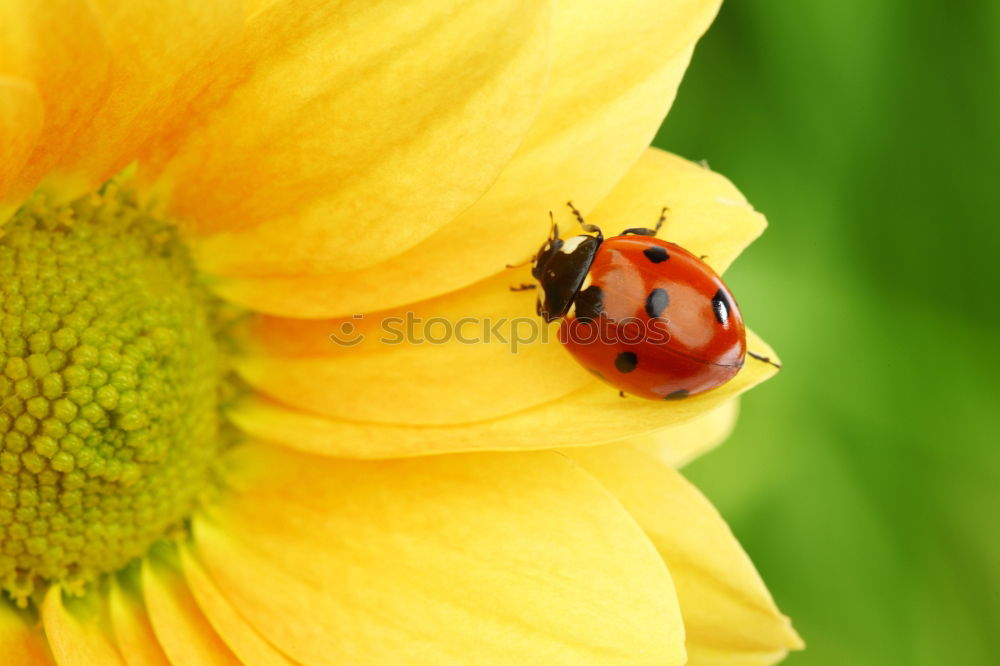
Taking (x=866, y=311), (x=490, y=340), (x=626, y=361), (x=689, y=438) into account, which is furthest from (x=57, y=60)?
(x=866, y=311)

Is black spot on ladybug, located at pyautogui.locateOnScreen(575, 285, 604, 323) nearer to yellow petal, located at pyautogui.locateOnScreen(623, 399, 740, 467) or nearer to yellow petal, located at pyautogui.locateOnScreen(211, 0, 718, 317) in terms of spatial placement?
yellow petal, located at pyautogui.locateOnScreen(211, 0, 718, 317)

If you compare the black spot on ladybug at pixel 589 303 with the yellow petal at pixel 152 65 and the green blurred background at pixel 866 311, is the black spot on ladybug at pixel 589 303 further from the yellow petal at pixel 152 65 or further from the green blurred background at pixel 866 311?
the green blurred background at pixel 866 311

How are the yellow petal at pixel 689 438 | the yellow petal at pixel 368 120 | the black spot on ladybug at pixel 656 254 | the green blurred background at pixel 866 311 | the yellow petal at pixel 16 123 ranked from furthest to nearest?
the green blurred background at pixel 866 311
the yellow petal at pixel 689 438
the black spot on ladybug at pixel 656 254
the yellow petal at pixel 368 120
the yellow petal at pixel 16 123

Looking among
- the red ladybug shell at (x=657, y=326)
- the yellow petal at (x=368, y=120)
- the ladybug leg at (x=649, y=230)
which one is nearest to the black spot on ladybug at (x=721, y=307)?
the red ladybug shell at (x=657, y=326)

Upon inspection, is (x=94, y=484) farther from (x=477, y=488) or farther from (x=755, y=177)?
(x=755, y=177)

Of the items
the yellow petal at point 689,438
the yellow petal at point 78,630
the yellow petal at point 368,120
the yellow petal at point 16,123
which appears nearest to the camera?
the yellow petal at point 16,123

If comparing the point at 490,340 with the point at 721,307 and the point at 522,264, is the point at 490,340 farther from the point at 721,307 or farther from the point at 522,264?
the point at 721,307

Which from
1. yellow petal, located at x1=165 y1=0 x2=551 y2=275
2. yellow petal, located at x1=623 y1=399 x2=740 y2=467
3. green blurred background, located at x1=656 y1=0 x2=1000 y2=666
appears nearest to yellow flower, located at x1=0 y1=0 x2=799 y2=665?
yellow petal, located at x1=165 y1=0 x2=551 y2=275
